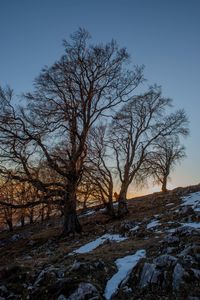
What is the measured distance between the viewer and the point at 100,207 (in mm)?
35406

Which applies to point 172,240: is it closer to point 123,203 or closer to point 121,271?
point 121,271

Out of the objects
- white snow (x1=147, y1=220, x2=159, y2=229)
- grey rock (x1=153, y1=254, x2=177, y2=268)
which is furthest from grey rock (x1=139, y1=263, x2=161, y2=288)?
white snow (x1=147, y1=220, x2=159, y2=229)

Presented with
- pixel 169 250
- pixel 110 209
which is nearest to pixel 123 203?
pixel 110 209

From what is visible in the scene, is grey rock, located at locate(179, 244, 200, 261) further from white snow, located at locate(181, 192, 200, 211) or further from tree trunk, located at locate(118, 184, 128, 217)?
tree trunk, located at locate(118, 184, 128, 217)

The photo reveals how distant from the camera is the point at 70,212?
21953 millimetres

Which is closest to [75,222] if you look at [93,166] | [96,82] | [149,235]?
[93,166]

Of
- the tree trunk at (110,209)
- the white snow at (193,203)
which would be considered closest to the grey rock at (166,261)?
the white snow at (193,203)

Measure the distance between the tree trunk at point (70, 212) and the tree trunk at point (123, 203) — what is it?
4.62 metres

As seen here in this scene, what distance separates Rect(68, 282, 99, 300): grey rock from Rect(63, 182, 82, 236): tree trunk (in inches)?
506

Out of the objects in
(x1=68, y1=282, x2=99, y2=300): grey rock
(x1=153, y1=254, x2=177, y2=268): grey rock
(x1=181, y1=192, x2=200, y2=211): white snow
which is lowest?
(x1=68, y1=282, x2=99, y2=300): grey rock

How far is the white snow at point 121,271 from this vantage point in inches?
342

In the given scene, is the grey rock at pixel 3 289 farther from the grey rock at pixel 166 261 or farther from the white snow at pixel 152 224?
the white snow at pixel 152 224

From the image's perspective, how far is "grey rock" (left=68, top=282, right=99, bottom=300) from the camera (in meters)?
8.33

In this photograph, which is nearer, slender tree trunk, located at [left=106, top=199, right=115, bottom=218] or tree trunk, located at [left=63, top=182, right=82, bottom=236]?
tree trunk, located at [left=63, top=182, right=82, bottom=236]
